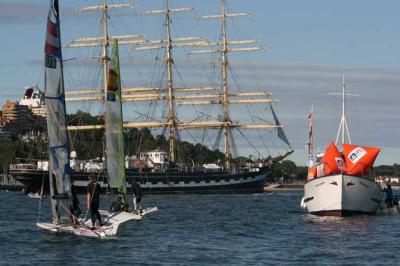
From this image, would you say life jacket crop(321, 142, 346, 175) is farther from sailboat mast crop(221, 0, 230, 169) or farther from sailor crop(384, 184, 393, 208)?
sailboat mast crop(221, 0, 230, 169)

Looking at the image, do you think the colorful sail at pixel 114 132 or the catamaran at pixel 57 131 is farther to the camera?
the colorful sail at pixel 114 132

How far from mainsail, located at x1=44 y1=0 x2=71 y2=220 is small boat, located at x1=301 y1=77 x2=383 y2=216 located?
23.0m

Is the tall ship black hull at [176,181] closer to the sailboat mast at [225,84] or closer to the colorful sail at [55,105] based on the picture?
the sailboat mast at [225,84]

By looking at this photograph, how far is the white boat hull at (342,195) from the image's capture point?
A: 6738cm

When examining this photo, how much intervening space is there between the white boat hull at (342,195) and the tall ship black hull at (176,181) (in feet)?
219

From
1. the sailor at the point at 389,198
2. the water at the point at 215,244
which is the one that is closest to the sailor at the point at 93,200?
the water at the point at 215,244

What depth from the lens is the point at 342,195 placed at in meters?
67.4

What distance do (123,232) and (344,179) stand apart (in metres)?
19.0

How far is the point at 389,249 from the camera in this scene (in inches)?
1834

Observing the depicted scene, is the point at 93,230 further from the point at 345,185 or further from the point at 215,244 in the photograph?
the point at 345,185

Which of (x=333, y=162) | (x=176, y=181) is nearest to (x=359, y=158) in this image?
(x=333, y=162)

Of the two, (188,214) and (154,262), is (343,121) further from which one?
(154,262)

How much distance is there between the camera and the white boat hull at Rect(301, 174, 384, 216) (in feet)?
221

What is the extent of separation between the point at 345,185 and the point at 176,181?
269 ft
